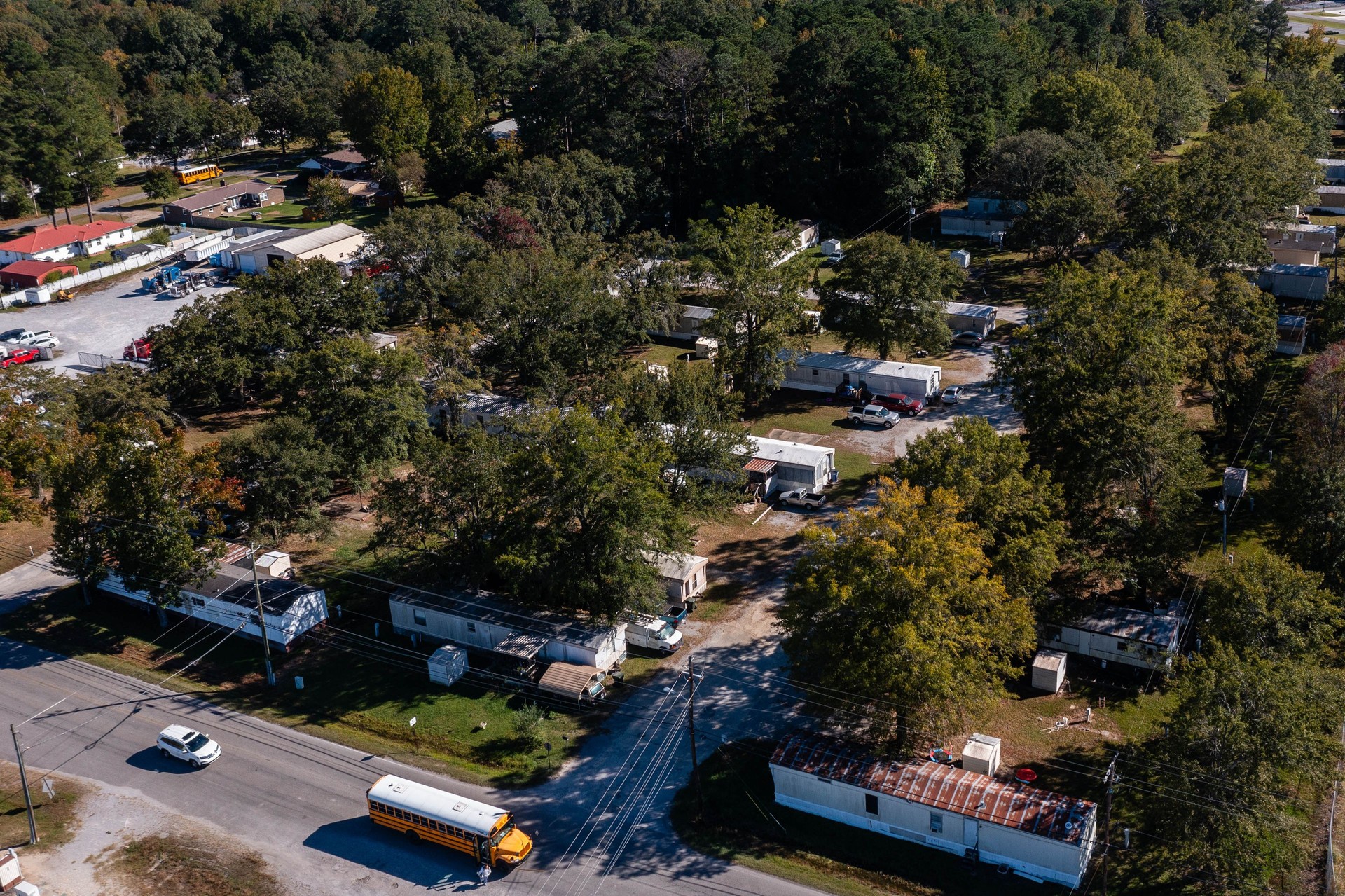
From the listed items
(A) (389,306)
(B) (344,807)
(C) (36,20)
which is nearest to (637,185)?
(A) (389,306)

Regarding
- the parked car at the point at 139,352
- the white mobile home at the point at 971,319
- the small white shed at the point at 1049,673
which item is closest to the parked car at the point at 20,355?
the parked car at the point at 139,352

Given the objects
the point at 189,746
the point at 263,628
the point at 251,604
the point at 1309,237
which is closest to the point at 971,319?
the point at 1309,237

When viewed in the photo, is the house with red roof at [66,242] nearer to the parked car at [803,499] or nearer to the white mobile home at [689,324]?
the white mobile home at [689,324]

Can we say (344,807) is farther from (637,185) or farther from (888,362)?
(637,185)

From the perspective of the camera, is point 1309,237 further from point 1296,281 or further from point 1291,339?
point 1291,339

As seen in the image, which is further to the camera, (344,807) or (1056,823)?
(344,807)

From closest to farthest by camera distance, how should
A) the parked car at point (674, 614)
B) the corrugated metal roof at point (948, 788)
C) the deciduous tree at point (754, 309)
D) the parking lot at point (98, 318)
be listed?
the corrugated metal roof at point (948, 788)
the parked car at point (674, 614)
the deciduous tree at point (754, 309)
the parking lot at point (98, 318)
